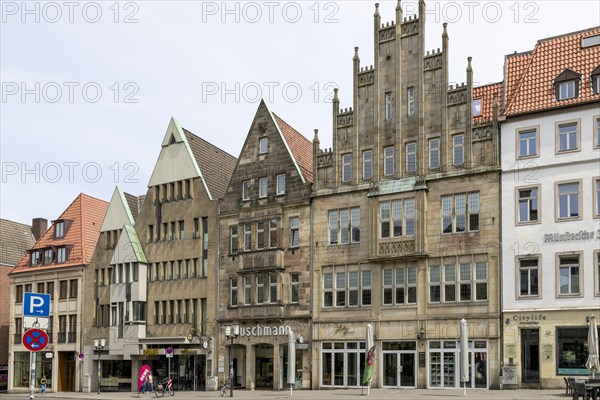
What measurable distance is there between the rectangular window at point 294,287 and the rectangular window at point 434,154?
38.4ft

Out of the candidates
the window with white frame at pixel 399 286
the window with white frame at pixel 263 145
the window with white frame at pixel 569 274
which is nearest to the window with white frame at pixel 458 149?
the window with white frame at pixel 399 286

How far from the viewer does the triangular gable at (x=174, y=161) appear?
206 ft

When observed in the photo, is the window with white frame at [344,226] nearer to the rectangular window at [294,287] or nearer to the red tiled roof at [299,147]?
the rectangular window at [294,287]

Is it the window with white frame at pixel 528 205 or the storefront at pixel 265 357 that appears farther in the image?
the storefront at pixel 265 357

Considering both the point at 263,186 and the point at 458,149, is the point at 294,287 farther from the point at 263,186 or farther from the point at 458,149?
the point at 458,149

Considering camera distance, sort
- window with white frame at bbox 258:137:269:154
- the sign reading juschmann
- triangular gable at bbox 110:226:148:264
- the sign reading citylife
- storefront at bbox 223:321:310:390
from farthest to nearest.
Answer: triangular gable at bbox 110:226:148:264
window with white frame at bbox 258:137:269:154
the sign reading juschmann
storefront at bbox 223:321:310:390
the sign reading citylife

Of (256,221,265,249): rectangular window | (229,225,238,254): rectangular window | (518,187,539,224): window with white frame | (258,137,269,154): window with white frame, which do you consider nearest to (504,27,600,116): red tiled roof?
(518,187,539,224): window with white frame

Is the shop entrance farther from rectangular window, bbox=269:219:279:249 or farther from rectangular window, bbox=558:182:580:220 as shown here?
rectangular window, bbox=558:182:580:220

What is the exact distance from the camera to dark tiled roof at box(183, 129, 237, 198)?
209 feet

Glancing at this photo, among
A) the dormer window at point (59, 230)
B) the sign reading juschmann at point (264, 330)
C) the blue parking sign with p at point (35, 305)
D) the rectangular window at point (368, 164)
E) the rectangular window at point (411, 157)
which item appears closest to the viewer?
the blue parking sign with p at point (35, 305)

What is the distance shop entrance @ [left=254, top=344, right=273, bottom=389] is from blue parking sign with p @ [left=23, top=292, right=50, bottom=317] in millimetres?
30524

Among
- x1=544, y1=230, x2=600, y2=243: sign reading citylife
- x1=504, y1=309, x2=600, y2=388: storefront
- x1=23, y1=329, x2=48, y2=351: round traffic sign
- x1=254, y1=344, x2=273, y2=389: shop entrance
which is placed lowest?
x1=254, y1=344, x2=273, y2=389: shop entrance

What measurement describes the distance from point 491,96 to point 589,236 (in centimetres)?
1085

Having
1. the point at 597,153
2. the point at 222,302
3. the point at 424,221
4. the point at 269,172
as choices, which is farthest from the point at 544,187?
the point at 222,302
